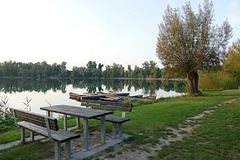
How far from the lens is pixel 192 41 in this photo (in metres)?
15.9

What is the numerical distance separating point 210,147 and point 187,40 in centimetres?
1371

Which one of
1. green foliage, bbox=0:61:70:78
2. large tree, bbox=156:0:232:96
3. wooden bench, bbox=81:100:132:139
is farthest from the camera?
green foliage, bbox=0:61:70:78

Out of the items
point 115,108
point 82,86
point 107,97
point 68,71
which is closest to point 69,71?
point 68,71

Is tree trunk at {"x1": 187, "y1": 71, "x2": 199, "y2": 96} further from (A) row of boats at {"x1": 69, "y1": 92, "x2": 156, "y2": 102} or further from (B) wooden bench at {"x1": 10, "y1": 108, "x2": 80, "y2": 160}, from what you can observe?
(B) wooden bench at {"x1": 10, "y1": 108, "x2": 80, "y2": 160}

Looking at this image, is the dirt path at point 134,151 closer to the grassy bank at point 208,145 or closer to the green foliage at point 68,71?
the grassy bank at point 208,145

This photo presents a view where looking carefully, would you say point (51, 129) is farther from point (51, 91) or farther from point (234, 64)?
point (51, 91)

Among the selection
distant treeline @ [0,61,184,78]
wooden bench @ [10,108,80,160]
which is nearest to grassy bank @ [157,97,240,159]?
wooden bench @ [10,108,80,160]

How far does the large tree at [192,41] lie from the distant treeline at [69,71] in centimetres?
8023

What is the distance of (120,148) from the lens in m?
4.20

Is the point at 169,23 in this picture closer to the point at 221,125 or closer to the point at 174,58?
the point at 174,58

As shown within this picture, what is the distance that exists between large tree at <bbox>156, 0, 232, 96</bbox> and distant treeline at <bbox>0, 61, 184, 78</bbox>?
80232 mm

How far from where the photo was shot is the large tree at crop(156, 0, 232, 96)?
15.7 meters

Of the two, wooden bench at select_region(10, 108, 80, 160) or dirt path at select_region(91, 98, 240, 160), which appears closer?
wooden bench at select_region(10, 108, 80, 160)

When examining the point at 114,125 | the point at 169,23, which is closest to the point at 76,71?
the point at 169,23
